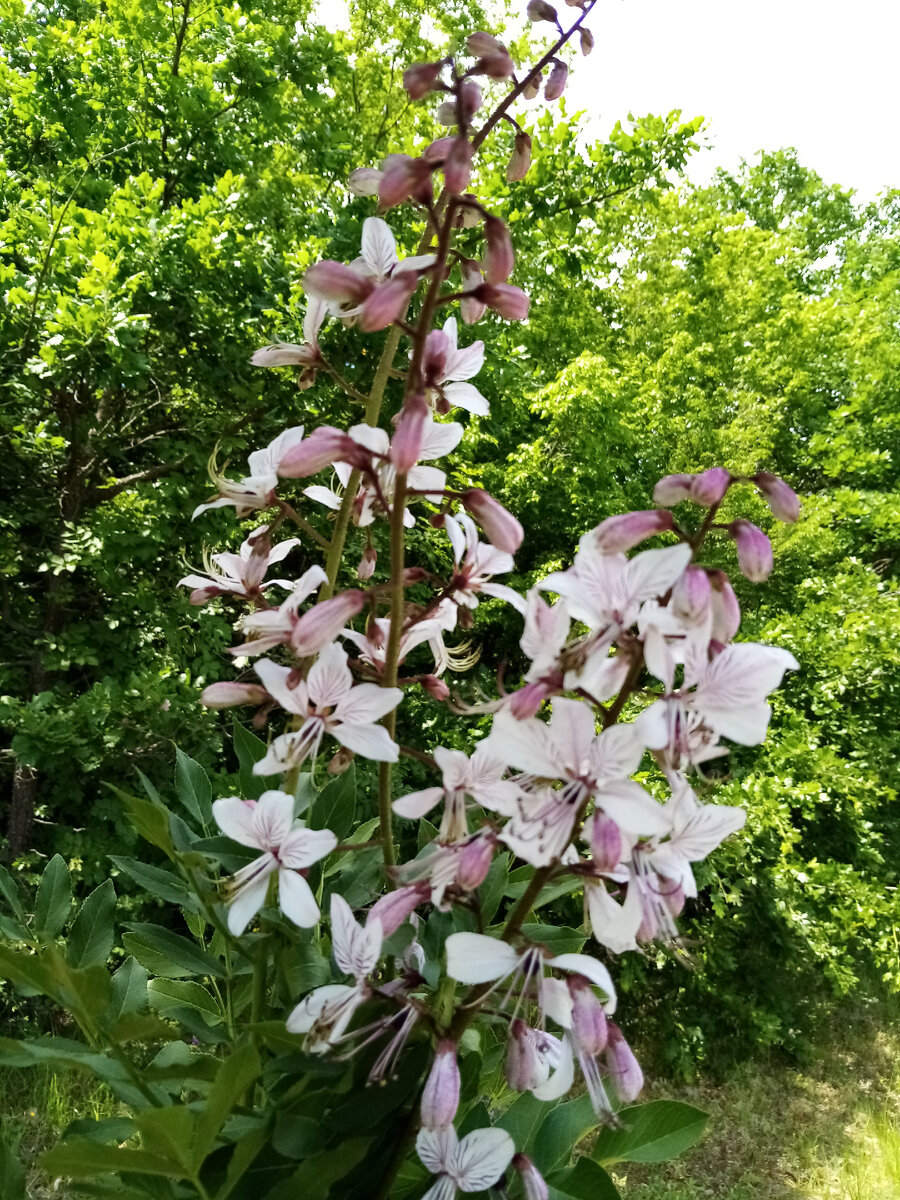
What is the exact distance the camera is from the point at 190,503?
236 cm

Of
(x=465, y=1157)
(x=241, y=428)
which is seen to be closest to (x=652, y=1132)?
(x=465, y=1157)

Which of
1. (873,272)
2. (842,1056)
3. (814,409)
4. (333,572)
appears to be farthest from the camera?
(873,272)

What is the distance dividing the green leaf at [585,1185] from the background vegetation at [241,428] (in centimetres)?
118

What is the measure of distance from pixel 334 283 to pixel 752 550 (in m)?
0.28

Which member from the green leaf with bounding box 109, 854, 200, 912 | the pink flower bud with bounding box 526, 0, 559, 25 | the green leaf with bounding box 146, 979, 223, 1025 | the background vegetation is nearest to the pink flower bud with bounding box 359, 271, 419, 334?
the pink flower bud with bounding box 526, 0, 559, 25

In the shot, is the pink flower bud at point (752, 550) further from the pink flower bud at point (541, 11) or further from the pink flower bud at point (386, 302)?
the pink flower bud at point (541, 11)

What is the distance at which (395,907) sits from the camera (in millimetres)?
460

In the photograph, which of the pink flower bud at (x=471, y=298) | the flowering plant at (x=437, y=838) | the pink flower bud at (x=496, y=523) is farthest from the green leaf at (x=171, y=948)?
the pink flower bud at (x=471, y=298)

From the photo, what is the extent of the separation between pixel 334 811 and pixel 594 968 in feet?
0.86

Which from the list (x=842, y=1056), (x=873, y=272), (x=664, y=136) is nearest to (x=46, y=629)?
(x=664, y=136)

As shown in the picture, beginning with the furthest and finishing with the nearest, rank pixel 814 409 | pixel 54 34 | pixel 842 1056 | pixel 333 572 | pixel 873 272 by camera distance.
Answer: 1. pixel 873 272
2. pixel 814 409
3. pixel 842 1056
4. pixel 54 34
5. pixel 333 572

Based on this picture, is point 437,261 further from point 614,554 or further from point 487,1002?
point 487,1002

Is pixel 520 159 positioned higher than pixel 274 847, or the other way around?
pixel 520 159

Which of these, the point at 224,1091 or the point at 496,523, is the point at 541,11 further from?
the point at 224,1091
